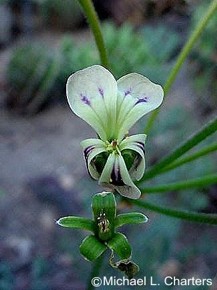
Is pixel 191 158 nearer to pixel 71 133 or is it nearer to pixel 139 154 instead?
pixel 139 154

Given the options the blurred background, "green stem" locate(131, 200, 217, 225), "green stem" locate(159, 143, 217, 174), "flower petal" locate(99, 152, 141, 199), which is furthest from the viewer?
the blurred background

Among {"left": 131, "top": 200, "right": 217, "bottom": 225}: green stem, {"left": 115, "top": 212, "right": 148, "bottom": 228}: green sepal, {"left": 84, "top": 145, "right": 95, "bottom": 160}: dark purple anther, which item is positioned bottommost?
{"left": 131, "top": 200, "right": 217, "bottom": 225}: green stem

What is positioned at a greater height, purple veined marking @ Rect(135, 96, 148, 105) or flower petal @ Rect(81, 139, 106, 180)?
purple veined marking @ Rect(135, 96, 148, 105)

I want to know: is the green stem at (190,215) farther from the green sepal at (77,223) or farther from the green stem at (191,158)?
the green sepal at (77,223)

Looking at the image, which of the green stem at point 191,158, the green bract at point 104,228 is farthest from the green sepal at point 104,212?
the green stem at point 191,158

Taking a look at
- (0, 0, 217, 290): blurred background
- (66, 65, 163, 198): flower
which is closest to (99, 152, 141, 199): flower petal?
(66, 65, 163, 198): flower

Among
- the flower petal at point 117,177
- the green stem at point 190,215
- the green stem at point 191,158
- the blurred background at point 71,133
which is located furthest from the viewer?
the blurred background at point 71,133

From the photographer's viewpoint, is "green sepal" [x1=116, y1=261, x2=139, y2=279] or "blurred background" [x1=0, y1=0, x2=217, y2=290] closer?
"green sepal" [x1=116, y1=261, x2=139, y2=279]

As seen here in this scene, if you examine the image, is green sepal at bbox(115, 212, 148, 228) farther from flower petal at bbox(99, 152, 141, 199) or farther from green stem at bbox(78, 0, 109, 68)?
green stem at bbox(78, 0, 109, 68)
